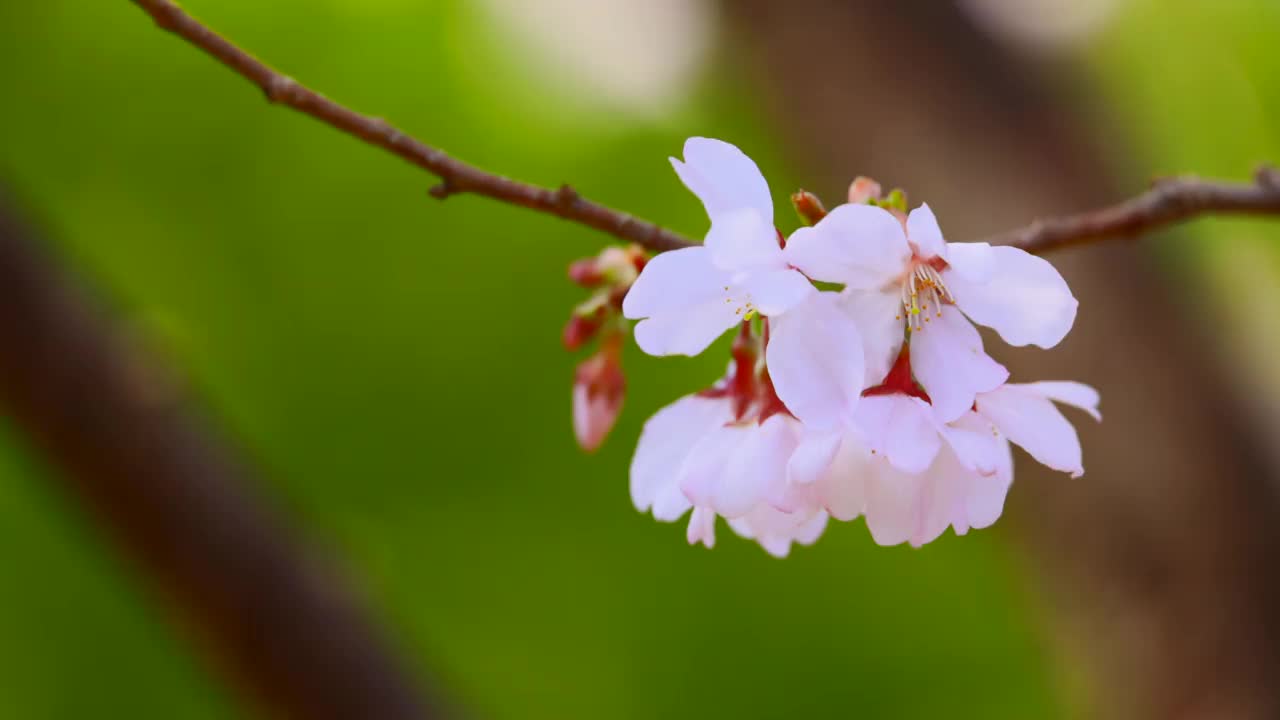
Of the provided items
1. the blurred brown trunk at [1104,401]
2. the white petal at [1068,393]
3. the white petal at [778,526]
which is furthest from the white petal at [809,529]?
the blurred brown trunk at [1104,401]

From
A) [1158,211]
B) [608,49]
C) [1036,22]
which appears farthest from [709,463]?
[608,49]

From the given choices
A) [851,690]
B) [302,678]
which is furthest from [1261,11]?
[302,678]

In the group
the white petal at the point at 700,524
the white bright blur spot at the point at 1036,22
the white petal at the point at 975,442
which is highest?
the white bright blur spot at the point at 1036,22

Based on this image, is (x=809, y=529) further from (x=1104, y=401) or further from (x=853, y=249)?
(x=1104, y=401)

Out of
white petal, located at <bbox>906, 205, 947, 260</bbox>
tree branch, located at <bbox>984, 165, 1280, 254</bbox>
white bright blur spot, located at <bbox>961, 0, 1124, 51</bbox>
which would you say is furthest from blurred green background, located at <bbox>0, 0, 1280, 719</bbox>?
white petal, located at <bbox>906, 205, 947, 260</bbox>

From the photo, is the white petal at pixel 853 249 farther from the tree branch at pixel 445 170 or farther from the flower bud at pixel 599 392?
the flower bud at pixel 599 392

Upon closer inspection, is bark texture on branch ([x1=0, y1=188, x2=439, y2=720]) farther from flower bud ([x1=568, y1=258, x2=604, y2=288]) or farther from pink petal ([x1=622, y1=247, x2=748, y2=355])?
pink petal ([x1=622, y1=247, x2=748, y2=355])
